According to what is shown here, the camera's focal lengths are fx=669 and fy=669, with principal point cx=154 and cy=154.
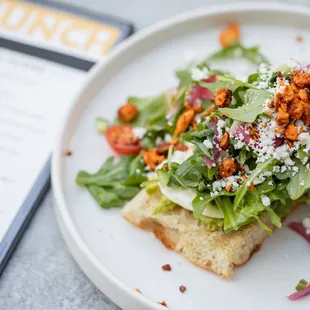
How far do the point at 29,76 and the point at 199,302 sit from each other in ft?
5.01

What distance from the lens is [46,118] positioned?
10.5 feet

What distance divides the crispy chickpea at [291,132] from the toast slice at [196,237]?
397mm

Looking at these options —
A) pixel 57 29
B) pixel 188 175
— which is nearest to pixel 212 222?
pixel 188 175

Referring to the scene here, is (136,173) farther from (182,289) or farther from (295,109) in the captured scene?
(295,109)

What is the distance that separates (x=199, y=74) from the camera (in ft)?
9.33

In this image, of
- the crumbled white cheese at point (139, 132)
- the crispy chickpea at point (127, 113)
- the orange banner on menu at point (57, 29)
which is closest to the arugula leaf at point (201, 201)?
the crumbled white cheese at point (139, 132)

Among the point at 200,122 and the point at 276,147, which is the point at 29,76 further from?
the point at 276,147

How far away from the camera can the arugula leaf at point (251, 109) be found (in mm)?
2391

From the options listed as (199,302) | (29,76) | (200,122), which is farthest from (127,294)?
(29,76)

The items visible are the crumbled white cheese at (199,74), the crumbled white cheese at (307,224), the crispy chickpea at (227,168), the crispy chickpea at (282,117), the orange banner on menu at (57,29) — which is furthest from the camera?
the orange banner on menu at (57,29)

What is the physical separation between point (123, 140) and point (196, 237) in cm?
60

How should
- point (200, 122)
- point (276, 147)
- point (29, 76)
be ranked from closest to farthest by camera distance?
point (276, 147)
point (200, 122)
point (29, 76)

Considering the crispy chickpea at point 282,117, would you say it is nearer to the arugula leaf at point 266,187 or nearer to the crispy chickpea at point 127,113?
the arugula leaf at point 266,187

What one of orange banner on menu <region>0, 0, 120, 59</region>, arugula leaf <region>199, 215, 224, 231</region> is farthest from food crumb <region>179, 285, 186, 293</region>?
orange banner on menu <region>0, 0, 120, 59</region>
